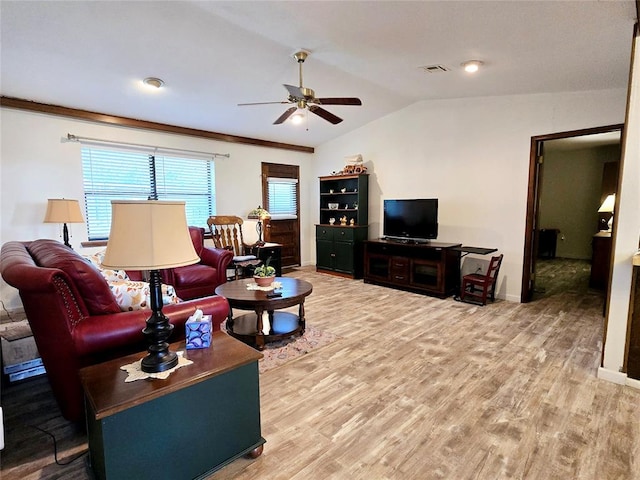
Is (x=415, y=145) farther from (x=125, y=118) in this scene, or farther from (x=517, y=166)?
(x=125, y=118)


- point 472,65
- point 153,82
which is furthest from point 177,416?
point 472,65

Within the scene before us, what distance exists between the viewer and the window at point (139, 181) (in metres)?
4.46

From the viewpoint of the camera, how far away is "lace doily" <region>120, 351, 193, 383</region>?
1.44m

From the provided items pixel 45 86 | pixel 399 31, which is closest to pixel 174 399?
pixel 399 31

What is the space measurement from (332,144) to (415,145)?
6.01 feet

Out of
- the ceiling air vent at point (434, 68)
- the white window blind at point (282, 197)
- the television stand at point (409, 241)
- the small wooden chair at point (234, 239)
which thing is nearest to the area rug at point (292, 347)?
the small wooden chair at point (234, 239)

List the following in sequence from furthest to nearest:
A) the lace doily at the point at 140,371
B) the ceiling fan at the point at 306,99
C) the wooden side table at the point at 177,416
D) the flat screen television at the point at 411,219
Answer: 1. the flat screen television at the point at 411,219
2. the ceiling fan at the point at 306,99
3. the lace doily at the point at 140,371
4. the wooden side table at the point at 177,416

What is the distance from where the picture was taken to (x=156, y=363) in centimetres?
148

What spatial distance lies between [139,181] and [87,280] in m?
3.60

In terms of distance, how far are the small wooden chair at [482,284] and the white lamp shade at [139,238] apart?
3937mm

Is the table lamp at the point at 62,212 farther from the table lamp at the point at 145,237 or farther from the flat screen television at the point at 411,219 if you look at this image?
the flat screen television at the point at 411,219

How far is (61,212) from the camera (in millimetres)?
3756

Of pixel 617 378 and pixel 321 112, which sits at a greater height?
pixel 321 112

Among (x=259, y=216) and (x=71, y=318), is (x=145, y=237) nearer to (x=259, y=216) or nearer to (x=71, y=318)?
(x=71, y=318)
